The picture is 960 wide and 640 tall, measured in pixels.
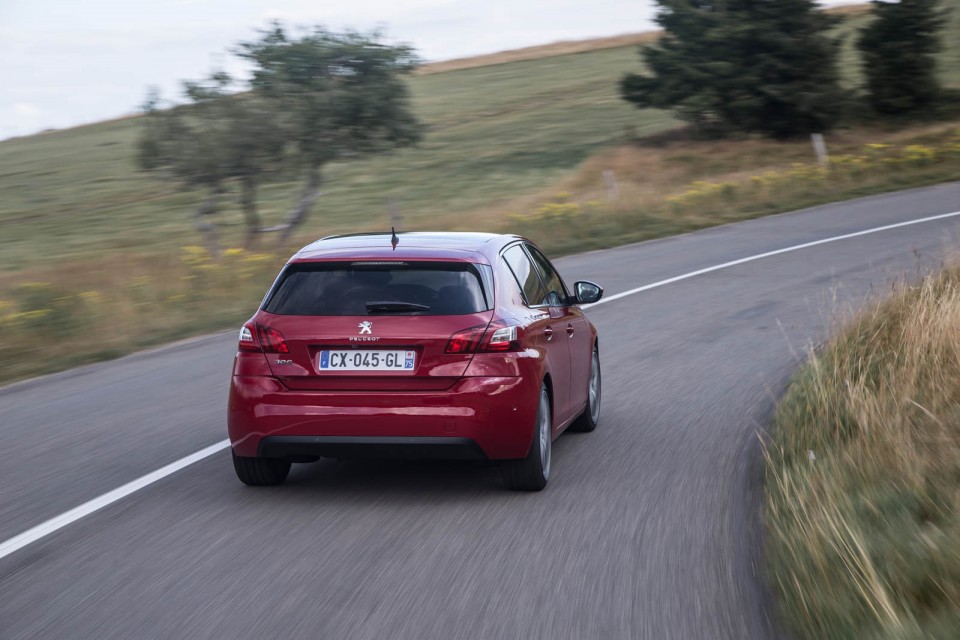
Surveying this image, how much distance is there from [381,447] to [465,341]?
2.36 ft

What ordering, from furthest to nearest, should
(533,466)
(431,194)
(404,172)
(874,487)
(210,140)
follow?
1. (404,172)
2. (431,194)
3. (210,140)
4. (533,466)
5. (874,487)

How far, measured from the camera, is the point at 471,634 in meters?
4.63

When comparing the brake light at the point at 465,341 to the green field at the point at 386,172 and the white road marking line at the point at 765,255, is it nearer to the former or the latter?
the white road marking line at the point at 765,255

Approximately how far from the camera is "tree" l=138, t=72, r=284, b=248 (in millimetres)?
25688

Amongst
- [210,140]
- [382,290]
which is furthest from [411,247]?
[210,140]

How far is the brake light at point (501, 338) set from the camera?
6.66 m

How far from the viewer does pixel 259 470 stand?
7094mm

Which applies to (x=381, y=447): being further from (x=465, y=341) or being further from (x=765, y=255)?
(x=765, y=255)

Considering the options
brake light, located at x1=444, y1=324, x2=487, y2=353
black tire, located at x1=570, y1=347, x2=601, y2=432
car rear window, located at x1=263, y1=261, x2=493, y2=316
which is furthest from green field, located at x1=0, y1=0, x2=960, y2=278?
brake light, located at x1=444, y1=324, x2=487, y2=353

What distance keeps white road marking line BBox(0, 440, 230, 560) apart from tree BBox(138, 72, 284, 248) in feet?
59.3

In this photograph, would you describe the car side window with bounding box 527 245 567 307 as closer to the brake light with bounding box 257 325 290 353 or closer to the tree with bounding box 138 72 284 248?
the brake light with bounding box 257 325 290 353

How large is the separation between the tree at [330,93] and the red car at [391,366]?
21172mm

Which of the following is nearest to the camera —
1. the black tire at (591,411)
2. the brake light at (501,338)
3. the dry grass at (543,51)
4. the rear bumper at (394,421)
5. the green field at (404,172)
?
the rear bumper at (394,421)

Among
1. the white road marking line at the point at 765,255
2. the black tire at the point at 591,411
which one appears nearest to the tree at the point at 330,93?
the white road marking line at the point at 765,255
